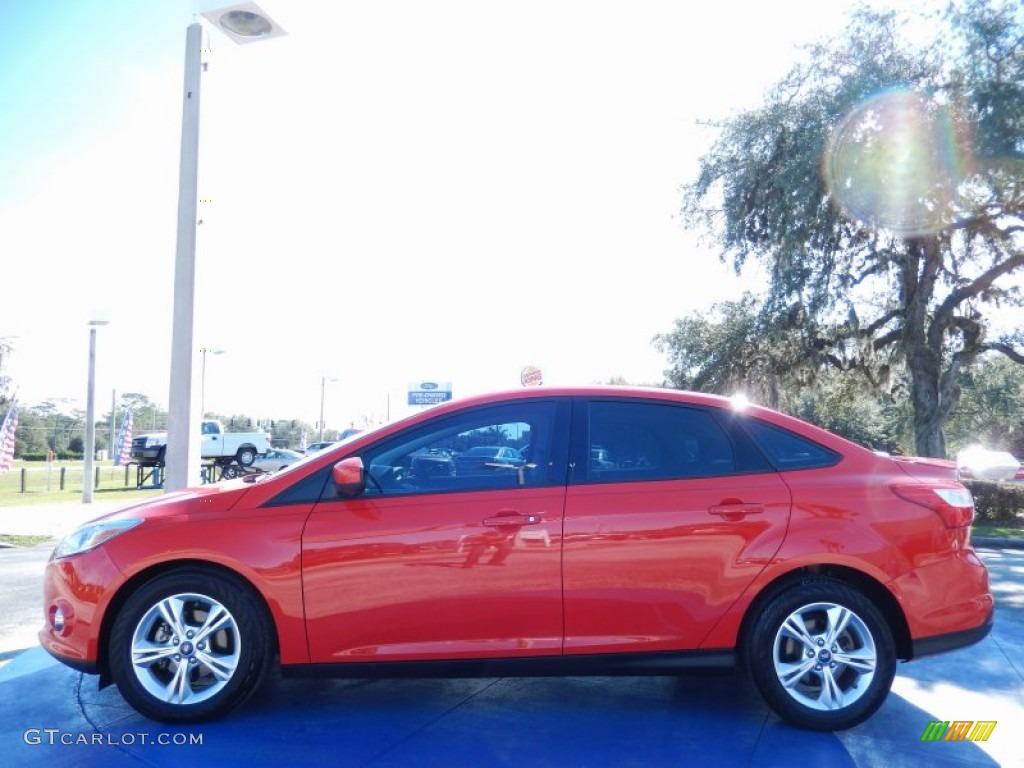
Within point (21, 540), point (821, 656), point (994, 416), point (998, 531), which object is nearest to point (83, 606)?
point (821, 656)

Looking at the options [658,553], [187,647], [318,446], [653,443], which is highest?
[653,443]

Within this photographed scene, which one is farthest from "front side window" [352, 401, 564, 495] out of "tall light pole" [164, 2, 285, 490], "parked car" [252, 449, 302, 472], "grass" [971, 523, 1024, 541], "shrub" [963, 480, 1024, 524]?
"parked car" [252, 449, 302, 472]

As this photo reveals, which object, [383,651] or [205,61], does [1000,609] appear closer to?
[383,651]

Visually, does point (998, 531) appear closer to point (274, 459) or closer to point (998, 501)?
point (998, 501)

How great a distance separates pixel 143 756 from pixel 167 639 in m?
0.52

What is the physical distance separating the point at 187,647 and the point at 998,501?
1668cm

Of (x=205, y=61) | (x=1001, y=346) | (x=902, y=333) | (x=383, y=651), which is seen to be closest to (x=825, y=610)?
(x=383, y=651)

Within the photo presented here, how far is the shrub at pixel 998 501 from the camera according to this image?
15.8 meters

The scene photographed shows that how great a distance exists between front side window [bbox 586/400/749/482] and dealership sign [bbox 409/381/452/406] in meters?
14.7

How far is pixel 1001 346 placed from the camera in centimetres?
1944

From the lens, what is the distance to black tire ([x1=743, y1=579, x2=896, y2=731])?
378 cm

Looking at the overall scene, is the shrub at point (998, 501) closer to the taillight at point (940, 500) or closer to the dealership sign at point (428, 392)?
the dealership sign at point (428, 392)

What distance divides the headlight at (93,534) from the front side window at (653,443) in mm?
2333

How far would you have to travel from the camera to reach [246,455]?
3184cm
